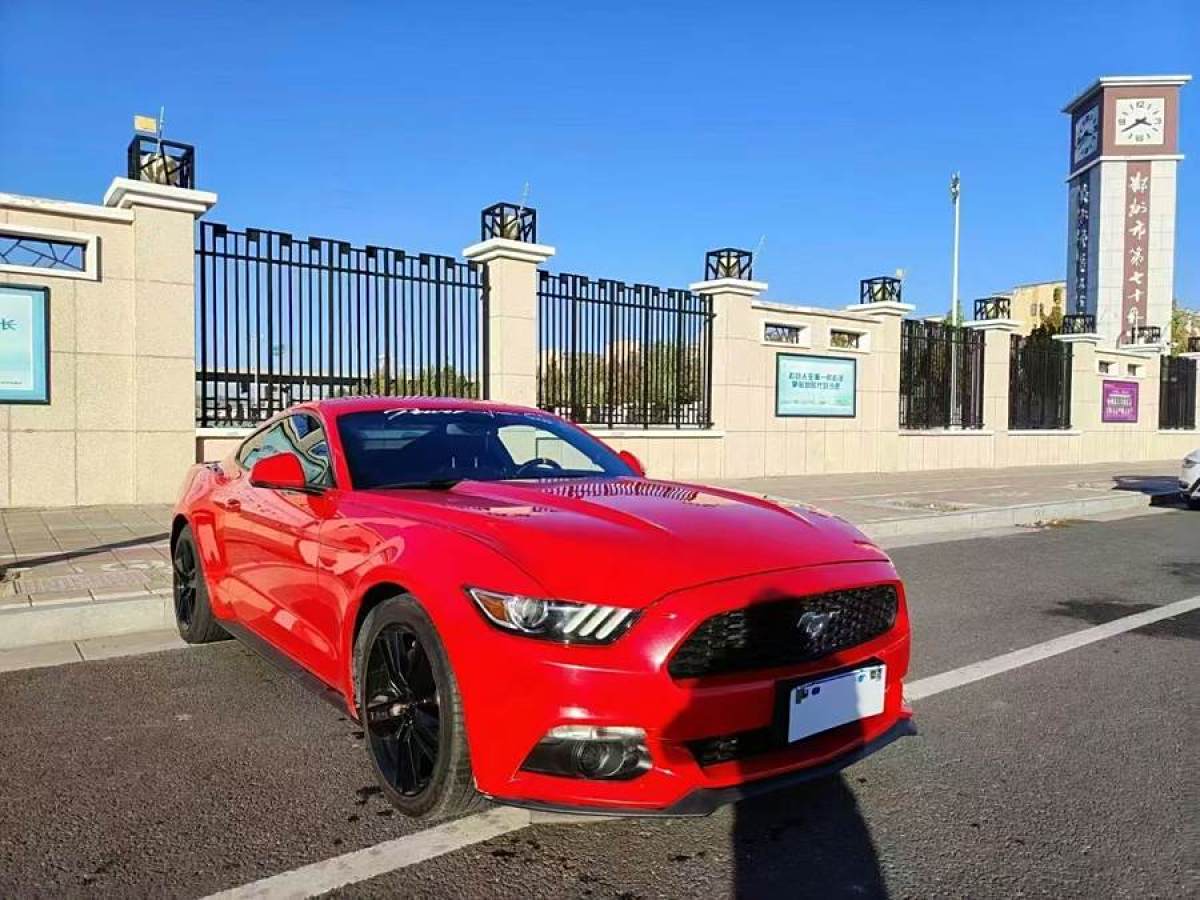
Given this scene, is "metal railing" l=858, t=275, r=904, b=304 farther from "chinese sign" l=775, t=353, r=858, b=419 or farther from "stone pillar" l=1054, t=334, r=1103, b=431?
"stone pillar" l=1054, t=334, r=1103, b=431

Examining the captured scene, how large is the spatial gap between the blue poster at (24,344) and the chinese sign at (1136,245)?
147ft

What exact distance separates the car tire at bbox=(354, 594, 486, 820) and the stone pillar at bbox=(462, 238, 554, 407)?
9.50m

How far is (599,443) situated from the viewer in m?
4.54

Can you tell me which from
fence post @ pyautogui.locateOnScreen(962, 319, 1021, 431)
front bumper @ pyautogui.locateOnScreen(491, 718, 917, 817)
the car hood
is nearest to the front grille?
the car hood

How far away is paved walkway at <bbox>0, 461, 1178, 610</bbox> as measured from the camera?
5.91 meters

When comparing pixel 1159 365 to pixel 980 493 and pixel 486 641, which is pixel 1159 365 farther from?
pixel 486 641

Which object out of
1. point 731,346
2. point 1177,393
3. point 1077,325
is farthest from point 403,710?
point 1177,393

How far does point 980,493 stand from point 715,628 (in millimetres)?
12969

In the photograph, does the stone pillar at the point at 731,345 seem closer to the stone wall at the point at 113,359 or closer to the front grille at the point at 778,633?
the stone wall at the point at 113,359

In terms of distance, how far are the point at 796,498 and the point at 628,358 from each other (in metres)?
3.64

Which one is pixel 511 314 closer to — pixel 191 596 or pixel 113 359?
pixel 113 359

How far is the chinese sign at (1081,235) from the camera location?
4431cm

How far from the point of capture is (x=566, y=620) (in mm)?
2494

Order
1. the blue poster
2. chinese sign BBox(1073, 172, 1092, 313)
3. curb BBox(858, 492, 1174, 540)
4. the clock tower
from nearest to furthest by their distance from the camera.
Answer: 1. the blue poster
2. curb BBox(858, 492, 1174, 540)
3. the clock tower
4. chinese sign BBox(1073, 172, 1092, 313)
